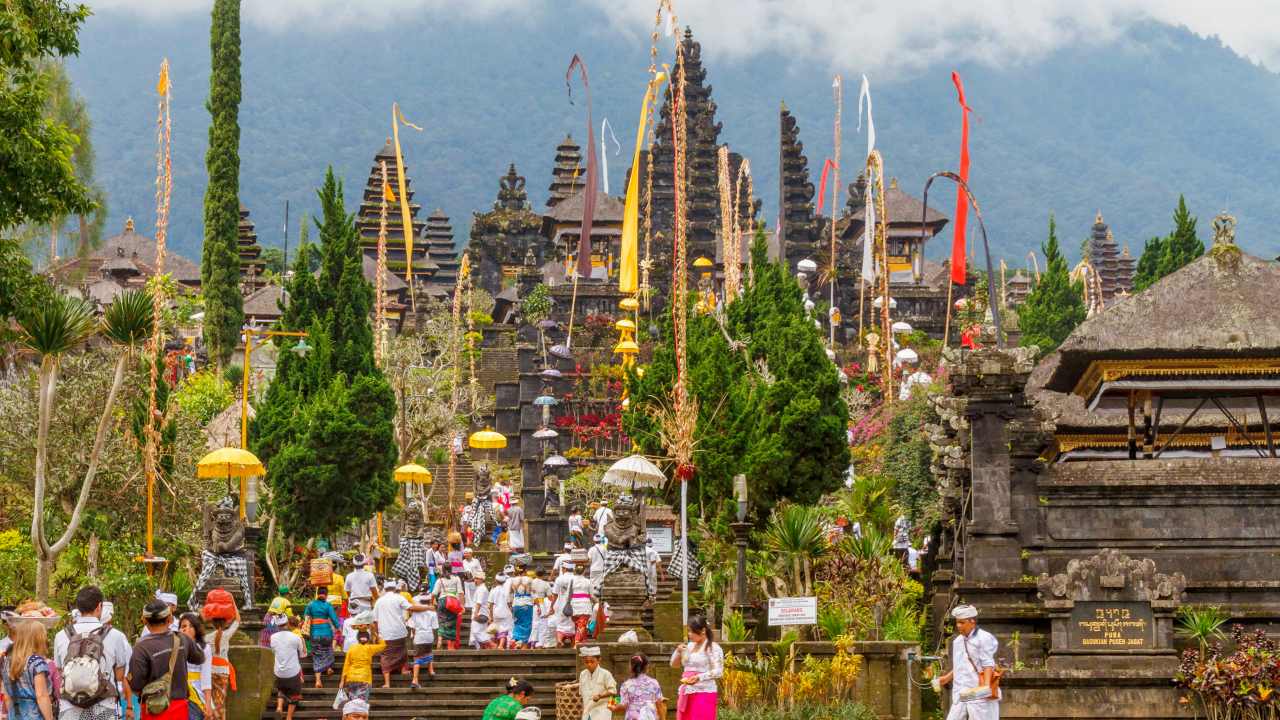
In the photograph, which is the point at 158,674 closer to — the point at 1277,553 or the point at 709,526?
the point at 1277,553

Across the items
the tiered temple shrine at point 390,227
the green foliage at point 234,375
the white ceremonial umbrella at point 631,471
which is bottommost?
the white ceremonial umbrella at point 631,471

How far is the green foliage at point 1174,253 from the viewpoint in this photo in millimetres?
54000

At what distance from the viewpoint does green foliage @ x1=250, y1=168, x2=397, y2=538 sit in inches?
1296

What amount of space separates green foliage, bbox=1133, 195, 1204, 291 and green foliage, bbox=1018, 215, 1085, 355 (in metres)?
2.62

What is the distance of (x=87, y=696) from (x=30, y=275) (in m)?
5.05

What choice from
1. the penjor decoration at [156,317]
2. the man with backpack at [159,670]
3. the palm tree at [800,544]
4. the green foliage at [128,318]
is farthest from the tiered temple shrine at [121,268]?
the man with backpack at [159,670]

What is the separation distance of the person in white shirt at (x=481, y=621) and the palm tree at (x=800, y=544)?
414cm

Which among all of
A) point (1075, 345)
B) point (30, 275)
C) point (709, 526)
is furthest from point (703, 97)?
point (30, 275)

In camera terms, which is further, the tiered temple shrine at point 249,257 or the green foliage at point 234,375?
the tiered temple shrine at point 249,257

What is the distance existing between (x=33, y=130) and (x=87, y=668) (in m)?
5.43

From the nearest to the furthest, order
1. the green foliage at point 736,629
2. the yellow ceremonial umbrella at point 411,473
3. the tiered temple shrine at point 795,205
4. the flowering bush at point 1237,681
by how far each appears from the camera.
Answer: the flowering bush at point 1237,681 → the green foliage at point 736,629 → the yellow ceremonial umbrella at point 411,473 → the tiered temple shrine at point 795,205

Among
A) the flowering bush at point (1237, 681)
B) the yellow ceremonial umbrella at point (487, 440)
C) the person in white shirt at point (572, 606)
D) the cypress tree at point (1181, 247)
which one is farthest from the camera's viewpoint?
the cypress tree at point (1181, 247)

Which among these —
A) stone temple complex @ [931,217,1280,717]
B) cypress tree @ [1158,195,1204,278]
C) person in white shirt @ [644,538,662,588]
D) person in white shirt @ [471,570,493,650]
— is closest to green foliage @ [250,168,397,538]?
person in white shirt @ [644,538,662,588]

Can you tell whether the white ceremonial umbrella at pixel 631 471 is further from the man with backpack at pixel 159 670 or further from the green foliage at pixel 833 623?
the man with backpack at pixel 159 670
